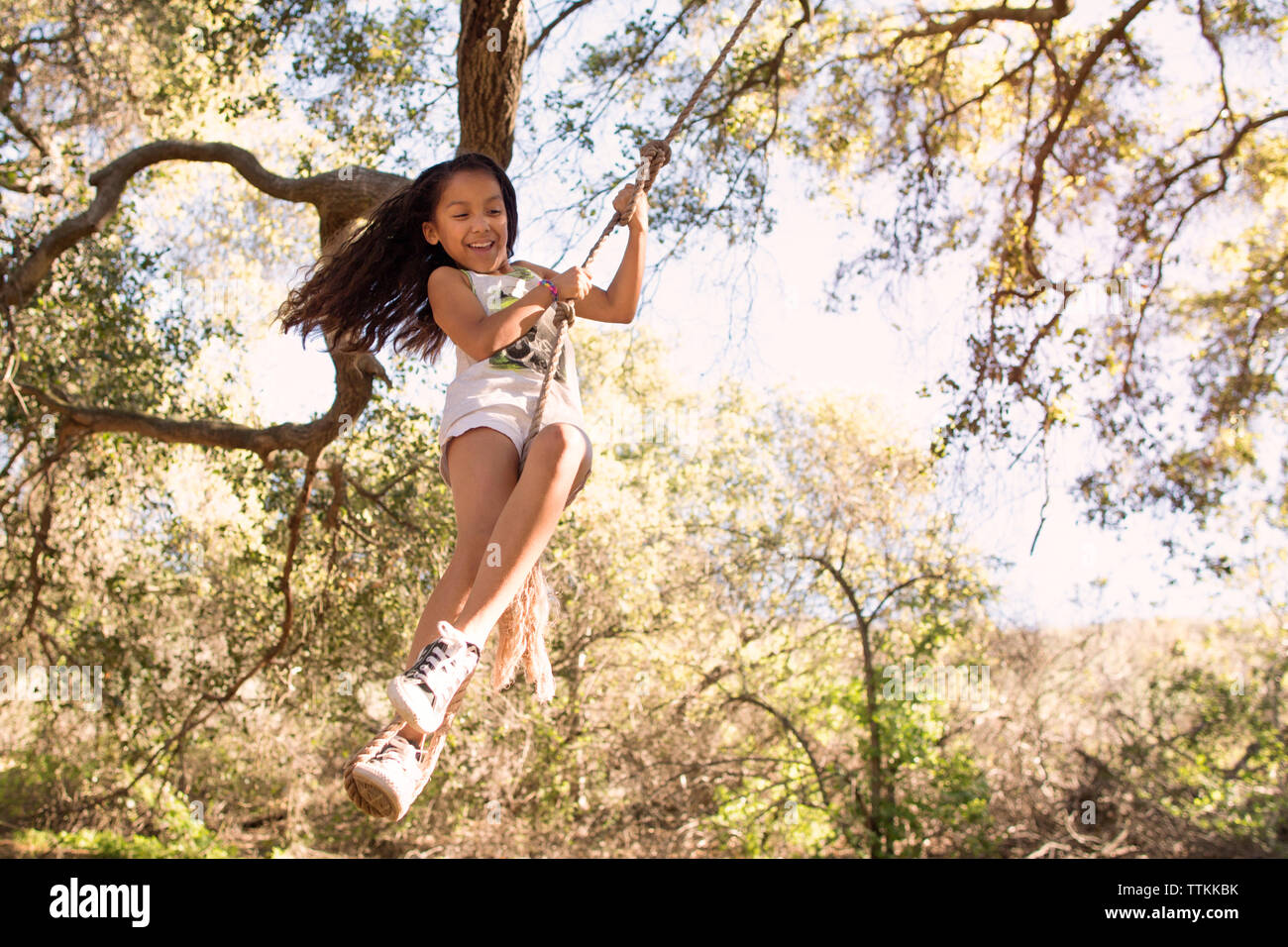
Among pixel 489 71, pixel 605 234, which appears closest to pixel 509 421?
pixel 605 234

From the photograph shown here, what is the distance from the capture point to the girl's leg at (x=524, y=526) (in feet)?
6.26

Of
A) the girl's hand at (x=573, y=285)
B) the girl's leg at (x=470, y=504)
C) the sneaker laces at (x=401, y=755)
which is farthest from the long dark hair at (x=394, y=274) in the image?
the sneaker laces at (x=401, y=755)

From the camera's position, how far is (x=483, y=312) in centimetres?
222

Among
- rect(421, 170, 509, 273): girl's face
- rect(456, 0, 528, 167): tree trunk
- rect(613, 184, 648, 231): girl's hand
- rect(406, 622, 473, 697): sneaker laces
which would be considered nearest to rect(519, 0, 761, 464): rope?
rect(613, 184, 648, 231): girl's hand

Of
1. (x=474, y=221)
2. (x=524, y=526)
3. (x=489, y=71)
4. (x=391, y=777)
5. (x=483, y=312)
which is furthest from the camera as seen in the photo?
(x=489, y=71)

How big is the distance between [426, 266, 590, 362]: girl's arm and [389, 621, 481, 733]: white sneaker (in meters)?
0.56

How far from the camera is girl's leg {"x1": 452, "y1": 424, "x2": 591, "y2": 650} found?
6.26ft

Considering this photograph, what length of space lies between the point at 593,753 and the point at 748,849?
1156 millimetres

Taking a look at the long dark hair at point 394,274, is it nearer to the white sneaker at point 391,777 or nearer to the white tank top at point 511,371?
the white tank top at point 511,371

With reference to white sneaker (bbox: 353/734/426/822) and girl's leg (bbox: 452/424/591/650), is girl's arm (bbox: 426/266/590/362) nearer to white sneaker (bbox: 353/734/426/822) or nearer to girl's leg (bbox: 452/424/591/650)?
girl's leg (bbox: 452/424/591/650)

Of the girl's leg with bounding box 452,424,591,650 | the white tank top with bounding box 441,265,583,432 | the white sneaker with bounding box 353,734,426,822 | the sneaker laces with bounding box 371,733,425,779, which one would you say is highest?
the white tank top with bounding box 441,265,583,432

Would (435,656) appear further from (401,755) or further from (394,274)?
(394,274)

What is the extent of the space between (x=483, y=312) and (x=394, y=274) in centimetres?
40
